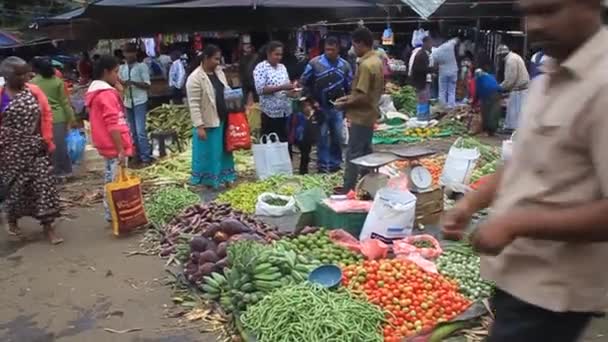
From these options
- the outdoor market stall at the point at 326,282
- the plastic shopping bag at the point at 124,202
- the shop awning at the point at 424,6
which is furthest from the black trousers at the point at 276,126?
the shop awning at the point at 424,6

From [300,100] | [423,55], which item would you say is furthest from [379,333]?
[423,55]

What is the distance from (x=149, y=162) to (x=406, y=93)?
709 cm

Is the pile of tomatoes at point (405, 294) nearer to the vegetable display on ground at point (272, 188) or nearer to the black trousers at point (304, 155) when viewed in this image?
the vegetable display on ground at point (272, 188)

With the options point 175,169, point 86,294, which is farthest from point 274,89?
point 86,294

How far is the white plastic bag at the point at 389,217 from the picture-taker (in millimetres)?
5422

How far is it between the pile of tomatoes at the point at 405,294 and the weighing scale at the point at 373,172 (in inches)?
53.3

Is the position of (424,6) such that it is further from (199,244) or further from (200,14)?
(199,244)

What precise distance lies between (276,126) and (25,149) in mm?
3298

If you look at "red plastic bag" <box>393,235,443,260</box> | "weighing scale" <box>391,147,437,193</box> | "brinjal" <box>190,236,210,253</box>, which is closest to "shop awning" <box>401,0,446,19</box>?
"weighing scale" <box>391,147,437,193</box>

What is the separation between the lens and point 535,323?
1.87 metres

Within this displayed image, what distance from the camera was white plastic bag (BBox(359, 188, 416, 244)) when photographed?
A: 213 inches

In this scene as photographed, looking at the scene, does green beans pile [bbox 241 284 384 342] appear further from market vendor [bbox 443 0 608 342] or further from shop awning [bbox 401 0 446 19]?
shop awning [bbox 401 0 446 19]

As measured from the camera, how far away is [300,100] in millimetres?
8469

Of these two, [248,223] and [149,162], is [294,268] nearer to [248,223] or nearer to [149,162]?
[248,223]
